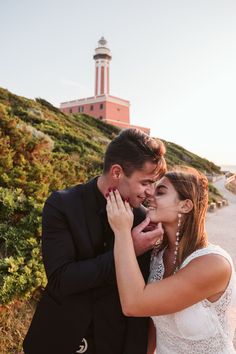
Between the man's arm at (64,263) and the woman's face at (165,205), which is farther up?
the woman's face at (165,205)

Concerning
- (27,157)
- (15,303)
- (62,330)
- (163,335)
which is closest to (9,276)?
(15,303)

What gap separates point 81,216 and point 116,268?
1.51 ft

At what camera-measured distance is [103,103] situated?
5850cm

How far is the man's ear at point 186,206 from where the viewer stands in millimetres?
2416

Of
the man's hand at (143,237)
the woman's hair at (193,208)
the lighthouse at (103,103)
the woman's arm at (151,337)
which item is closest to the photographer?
the man's hand at (143,237)

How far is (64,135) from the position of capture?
1619 centimetres

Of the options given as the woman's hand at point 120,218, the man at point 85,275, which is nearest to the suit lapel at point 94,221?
the man at point 85,275

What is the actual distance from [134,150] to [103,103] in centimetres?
5729

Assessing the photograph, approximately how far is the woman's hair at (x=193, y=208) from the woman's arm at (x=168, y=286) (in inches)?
11.7

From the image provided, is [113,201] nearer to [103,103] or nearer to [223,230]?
[223,230]

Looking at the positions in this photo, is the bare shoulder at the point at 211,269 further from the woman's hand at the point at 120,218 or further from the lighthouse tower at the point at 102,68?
the lighthouse tower at the point at 102,68

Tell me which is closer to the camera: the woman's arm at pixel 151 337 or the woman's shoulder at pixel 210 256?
the woman's shoulder at pixel 210 256

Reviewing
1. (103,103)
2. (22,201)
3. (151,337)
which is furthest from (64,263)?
(103,103)

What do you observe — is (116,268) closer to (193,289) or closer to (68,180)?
(193,289)
